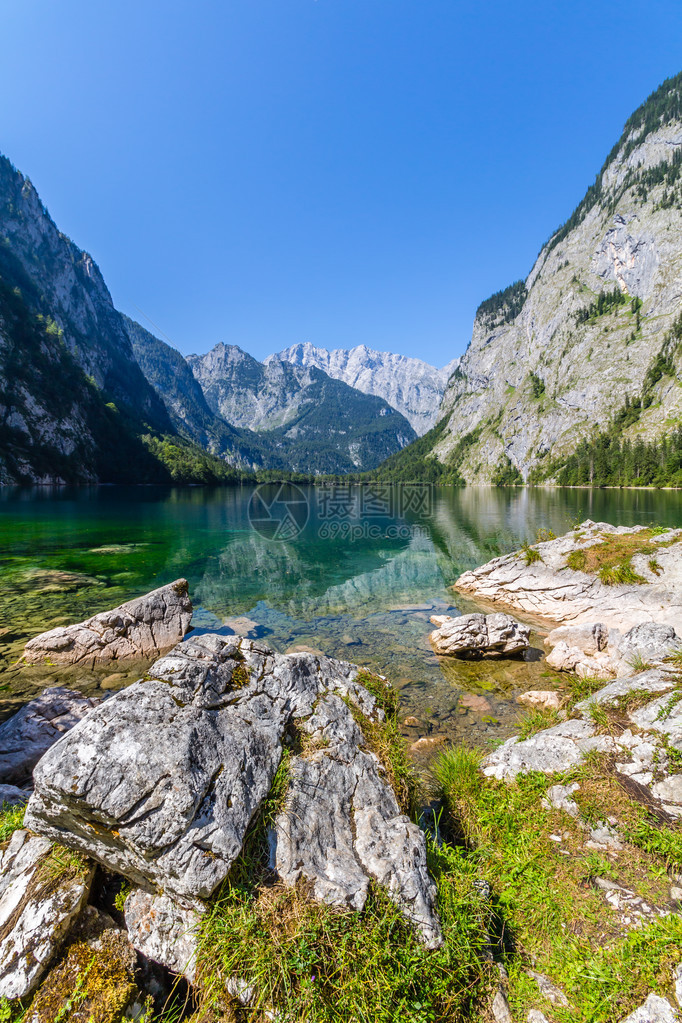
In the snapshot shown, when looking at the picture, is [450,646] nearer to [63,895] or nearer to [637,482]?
[63,895]

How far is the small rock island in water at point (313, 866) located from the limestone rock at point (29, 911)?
14mm

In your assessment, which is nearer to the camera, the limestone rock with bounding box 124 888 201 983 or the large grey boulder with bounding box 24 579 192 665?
the limestone rock with bounding box 124 888 201 983

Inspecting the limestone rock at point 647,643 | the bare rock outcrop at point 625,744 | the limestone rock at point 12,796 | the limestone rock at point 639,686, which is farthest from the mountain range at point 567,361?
the limestone rock at point 12,796

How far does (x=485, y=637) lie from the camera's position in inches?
564

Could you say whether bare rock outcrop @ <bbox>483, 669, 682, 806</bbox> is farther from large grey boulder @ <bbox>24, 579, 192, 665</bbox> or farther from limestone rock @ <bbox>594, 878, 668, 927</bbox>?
large grey boulder @ <bbox>24, 579, 192, 665</bbox>

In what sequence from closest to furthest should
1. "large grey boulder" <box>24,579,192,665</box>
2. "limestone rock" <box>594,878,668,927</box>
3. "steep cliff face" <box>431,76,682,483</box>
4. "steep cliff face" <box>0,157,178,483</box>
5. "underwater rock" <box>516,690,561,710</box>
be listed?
"limestone rock" <box>594,878,668,927</box>
"underwater rock" <box>516,690,561,710</box>
"large grey boulder" <box>24,579,192,665</box>
"steep cliff face" <box>0,157,178,483</box>
"steep cliff face" <box>431,76,682,483</box>

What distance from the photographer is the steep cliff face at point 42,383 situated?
416ft

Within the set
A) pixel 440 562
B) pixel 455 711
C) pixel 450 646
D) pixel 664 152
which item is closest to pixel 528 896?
pixel 455 711

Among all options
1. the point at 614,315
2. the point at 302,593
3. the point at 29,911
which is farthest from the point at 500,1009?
the point at 614,315

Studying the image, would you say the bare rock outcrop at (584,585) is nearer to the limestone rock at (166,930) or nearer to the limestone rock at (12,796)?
the limestone rock at (166,930)

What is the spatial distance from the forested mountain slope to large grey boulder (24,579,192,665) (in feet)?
420

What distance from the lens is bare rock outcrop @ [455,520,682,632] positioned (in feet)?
49.1

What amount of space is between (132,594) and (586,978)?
2182cm

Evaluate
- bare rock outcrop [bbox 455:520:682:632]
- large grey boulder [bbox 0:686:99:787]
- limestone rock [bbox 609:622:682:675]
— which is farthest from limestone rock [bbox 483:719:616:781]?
bare rock outcrop [bbox 455:520:682:632]
